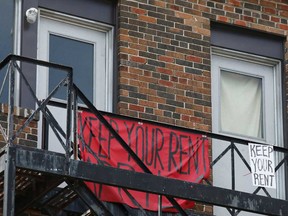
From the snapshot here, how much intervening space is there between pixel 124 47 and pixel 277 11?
8.49ft

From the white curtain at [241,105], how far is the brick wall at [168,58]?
0.51 metres

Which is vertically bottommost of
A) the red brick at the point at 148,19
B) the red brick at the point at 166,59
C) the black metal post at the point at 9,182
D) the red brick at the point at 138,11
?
the black metal post at the point at 9,182

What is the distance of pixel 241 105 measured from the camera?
19.0 m

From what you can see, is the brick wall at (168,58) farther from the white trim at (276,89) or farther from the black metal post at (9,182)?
the black metal post at (9,182)

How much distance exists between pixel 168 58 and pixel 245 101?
4.75ft

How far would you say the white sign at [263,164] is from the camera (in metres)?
17.2

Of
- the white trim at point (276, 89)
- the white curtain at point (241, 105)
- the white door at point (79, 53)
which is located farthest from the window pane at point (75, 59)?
the white curtain at point (241, 105)

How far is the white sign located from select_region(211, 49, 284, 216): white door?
1.25m

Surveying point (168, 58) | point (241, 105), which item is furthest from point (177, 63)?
point (241, 105)

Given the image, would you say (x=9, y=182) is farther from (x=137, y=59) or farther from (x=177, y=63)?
(x=177, y=63)

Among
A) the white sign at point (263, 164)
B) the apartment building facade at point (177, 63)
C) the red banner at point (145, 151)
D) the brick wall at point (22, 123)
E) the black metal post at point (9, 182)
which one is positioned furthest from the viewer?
the apartment building facade at point (177, 63)

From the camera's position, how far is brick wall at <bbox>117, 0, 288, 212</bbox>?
1786 centimetres

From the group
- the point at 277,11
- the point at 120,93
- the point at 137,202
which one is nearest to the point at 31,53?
the point at 120,93

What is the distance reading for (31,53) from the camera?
17234 millimetres
